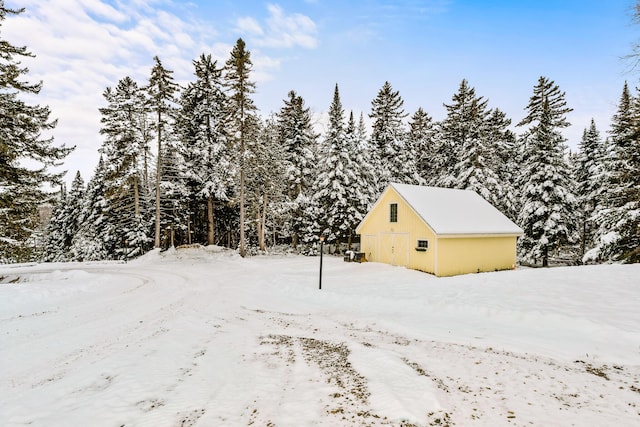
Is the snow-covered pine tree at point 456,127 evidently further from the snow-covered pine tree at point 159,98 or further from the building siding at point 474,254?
the snow-covered pine tree at point 159,98

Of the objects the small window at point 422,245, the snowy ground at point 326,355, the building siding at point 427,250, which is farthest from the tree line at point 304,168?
the snowy ground at point 326,355

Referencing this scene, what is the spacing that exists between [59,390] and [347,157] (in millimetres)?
26285

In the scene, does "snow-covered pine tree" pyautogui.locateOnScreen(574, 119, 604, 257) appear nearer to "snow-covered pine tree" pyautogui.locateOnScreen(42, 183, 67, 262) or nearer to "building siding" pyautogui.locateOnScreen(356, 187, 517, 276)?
"building siding" pyautogui.locateOnScreen(356, 187, 517, 276)

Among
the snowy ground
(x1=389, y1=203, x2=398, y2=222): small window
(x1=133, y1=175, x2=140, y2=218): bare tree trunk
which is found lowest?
the snowy ground

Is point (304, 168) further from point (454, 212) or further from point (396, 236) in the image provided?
point (454, 212)

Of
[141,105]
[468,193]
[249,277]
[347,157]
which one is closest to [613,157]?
[468,193]

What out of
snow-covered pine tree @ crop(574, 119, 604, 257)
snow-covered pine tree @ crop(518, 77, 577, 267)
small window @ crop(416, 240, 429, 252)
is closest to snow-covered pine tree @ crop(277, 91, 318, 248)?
small window @ crop(416, 240, 429, 252)

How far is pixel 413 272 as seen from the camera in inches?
734

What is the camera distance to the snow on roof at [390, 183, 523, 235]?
19.2 metres

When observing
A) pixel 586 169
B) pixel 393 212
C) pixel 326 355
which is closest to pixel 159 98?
pixel 393 212

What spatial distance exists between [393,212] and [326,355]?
52.1 feet

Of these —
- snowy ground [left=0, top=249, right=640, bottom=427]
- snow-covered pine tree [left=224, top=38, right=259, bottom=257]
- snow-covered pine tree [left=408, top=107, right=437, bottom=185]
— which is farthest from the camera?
snow-covered pine tree [left=408, top=107, right=437, bottom=185]

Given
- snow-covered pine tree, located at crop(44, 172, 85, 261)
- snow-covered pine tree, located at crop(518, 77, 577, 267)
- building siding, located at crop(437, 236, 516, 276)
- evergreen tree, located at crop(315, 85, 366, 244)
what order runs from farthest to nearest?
snow-covered pine tree, located at crop(44, 172, 85, 261), evergreen tree, located at crop(315, 85, 366, 244), snow-covered pine tree, located at crop(518, 77, 577, 267), building siding, located at crop(437, 236, 516, 276)

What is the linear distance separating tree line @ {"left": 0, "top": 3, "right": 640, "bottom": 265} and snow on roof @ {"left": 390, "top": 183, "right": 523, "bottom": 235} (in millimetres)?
5438
